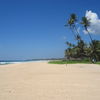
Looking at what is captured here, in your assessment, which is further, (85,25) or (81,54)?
(81,54)

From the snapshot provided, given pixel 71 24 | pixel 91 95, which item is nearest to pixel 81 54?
pixel 71 24

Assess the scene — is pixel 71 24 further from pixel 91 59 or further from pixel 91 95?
pixel 91 95

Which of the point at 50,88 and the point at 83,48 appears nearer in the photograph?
the point at 50,88

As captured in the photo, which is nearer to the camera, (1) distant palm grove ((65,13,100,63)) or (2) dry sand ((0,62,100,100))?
(2) dry sand ((0,62,100,100))

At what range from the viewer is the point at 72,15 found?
44.2 meters

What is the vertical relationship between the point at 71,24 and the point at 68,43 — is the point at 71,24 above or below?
above

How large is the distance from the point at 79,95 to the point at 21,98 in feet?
6.21

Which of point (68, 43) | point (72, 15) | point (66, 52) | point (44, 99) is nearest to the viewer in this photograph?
point (44, 99)

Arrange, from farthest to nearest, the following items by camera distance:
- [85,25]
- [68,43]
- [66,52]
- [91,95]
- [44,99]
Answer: [66,52]
[68,43]
[85,25]
[91,95]
[44,99]

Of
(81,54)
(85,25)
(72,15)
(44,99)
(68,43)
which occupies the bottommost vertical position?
(44,99)

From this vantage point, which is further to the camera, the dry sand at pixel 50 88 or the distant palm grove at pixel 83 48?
the distant palm grove at pixel 83 48

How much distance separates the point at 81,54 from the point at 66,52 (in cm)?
494

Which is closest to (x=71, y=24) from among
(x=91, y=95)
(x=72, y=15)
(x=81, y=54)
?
(x=72, y=15)

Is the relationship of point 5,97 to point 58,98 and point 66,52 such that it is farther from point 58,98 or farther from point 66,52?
point 66,52
